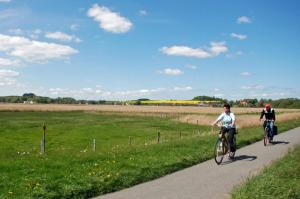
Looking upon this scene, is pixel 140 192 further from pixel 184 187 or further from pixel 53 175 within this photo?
pixel 53 175

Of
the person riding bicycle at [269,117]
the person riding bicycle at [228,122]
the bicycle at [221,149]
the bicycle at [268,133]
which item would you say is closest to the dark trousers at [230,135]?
the person riding bicycle at [228,122]

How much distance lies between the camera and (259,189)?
9.20 meters

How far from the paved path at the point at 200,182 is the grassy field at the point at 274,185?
1.64 ft

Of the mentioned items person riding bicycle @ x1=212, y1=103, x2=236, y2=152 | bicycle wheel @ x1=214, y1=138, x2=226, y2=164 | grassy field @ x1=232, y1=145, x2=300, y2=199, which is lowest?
grassy field @ x1=232, y1=145, x2=300, y2=199

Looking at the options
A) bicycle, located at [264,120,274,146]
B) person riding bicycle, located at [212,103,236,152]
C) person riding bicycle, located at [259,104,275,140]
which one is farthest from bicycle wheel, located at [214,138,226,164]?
person riding bicycle, located at [259,104,275,140]

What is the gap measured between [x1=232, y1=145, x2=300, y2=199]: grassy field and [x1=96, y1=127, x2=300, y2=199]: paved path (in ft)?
1.64

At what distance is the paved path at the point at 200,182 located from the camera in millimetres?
9397

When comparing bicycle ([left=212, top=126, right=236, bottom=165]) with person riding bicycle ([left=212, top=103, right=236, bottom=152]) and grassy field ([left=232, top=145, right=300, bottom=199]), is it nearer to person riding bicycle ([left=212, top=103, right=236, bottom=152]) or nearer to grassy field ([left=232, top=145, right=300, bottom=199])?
person riding bicycle ([left=212, top=103, right=236, bottom=152])

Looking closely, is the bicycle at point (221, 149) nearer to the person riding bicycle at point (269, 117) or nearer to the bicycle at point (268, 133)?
the bicycle at point (268, 133)

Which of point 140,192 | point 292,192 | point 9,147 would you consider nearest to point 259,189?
point 292,192

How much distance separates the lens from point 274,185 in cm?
955

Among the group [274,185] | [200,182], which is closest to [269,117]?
[200,182]

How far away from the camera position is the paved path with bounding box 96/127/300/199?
940 centimetres

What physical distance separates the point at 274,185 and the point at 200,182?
1.99 meters
